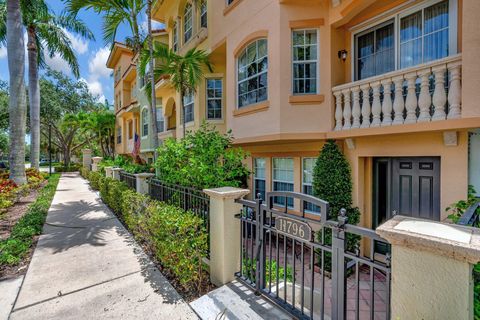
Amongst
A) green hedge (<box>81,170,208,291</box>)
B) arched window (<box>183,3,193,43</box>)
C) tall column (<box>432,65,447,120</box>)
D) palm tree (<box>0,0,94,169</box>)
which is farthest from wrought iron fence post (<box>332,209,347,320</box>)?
palm tree (<box>0,0,94,169</box>)

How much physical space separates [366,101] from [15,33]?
1525 centimetres

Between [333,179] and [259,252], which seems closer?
[259,252]

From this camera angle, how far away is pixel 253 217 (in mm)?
3840

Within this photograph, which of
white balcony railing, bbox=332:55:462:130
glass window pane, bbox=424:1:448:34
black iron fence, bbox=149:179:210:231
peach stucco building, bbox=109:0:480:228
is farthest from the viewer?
glass window pane, bbox=424:1:448:34

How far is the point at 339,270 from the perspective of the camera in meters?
2.59

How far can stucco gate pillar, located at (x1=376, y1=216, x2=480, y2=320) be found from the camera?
1.66 metres

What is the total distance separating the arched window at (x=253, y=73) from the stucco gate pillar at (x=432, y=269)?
6.33 metres

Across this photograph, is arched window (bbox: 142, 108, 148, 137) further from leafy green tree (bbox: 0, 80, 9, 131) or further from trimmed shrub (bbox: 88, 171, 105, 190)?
leafy green tree (bbox: 0, 80, 9, 131)

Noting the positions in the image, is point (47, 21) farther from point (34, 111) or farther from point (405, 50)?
point (405, 50)

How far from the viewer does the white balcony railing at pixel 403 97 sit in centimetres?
486

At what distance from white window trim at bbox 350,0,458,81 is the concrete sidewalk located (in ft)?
22.8

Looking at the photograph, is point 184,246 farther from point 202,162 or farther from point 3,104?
point 3,104

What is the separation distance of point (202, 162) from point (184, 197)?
88 centimetres

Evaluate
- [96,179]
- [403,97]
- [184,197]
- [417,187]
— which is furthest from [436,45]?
[96,179]
